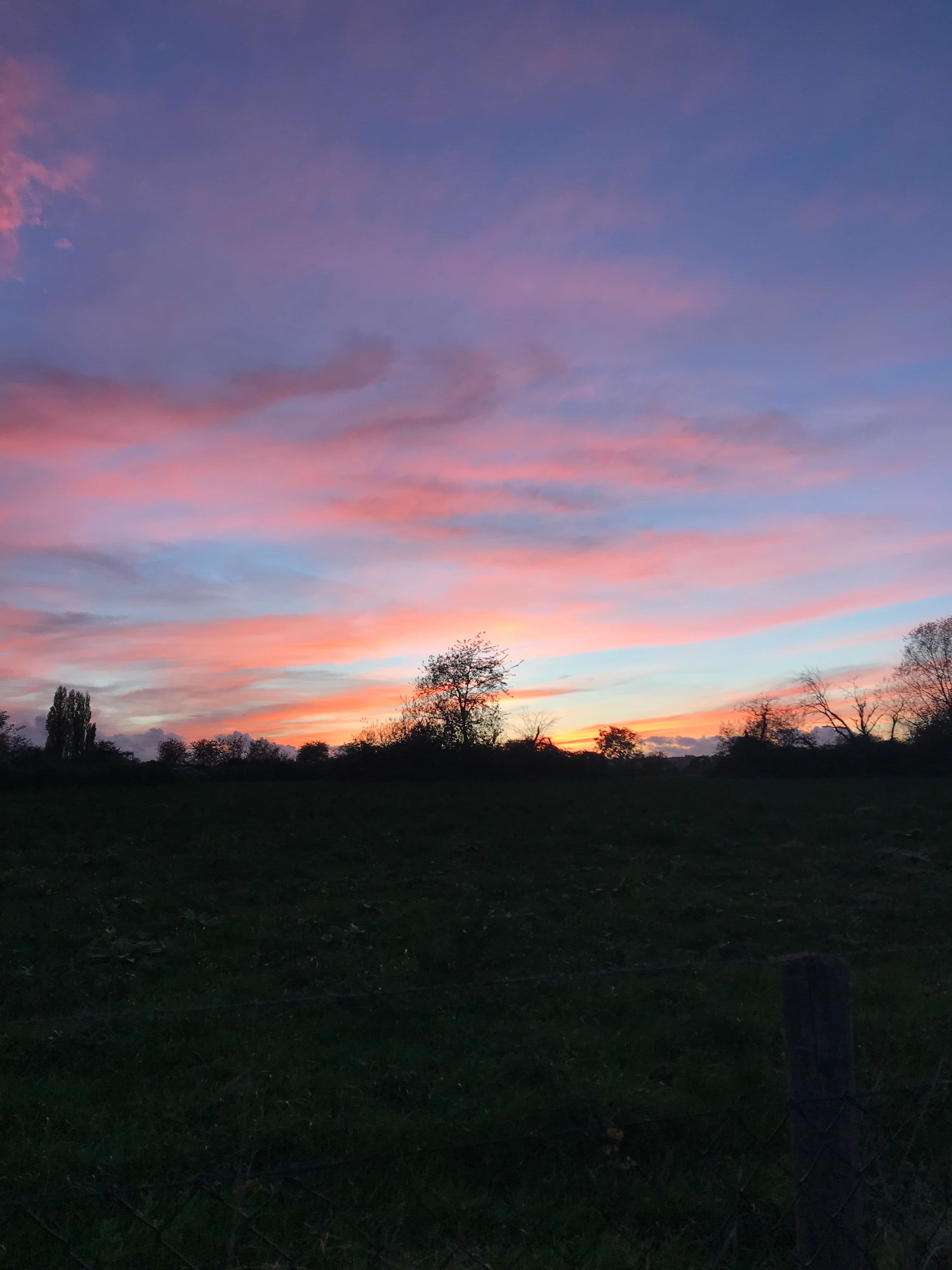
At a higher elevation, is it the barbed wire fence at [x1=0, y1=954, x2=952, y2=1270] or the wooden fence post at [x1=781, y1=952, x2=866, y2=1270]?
the wooden fence post at [x1=781, y1=952, x2=866, y2=1270]

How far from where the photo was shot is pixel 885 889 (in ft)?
57.2

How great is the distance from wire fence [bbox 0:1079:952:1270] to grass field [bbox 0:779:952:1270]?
0.03 meters

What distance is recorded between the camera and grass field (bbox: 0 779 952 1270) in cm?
592

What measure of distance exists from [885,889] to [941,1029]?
8.73 meters

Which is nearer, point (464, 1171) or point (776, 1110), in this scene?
point (464, 1171)

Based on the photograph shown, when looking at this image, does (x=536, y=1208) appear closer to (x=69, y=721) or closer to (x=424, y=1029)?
(x=424, y=1029)

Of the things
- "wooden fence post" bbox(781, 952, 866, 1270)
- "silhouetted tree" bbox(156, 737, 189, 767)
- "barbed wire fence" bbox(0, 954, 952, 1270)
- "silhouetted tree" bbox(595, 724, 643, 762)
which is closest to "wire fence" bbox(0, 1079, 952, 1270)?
"barbed wire fence" bbox(0, 954, 952, 1270)

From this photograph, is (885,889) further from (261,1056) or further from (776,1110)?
(261,1056)

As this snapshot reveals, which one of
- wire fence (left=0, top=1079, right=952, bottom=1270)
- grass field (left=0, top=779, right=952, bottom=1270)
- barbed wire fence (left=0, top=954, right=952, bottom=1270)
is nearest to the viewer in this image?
barbed wire fence (left=0, top=954, right=952, bottom=1270)

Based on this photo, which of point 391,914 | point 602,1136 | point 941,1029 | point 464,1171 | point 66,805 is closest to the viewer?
point 464,1171

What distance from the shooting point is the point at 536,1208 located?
5988mm

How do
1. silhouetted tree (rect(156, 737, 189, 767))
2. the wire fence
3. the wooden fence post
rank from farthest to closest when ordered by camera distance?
silhouetted tree (rect(156, 737, 189, 767)) < the wire fence < the wooden fence post

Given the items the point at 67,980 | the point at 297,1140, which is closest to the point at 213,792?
the point at 67,980

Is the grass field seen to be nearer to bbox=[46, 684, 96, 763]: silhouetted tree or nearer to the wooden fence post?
the wooden fence post
